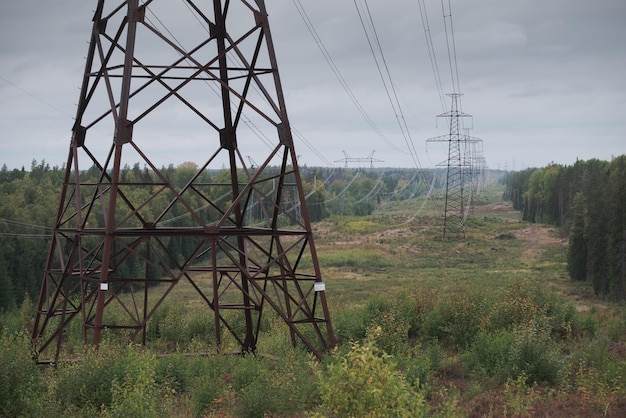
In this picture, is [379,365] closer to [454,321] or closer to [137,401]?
[137,401]

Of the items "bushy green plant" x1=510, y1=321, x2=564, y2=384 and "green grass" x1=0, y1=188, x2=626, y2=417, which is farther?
"bushy green plant" x1=510, y1=321, x2=564, y2=384

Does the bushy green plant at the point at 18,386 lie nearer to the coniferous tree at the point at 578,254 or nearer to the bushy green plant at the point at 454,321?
the bushy green plant at the point at 454,321

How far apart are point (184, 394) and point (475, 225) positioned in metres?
95.2

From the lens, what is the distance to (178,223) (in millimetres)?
101688

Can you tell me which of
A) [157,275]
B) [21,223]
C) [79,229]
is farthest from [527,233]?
[79,229]

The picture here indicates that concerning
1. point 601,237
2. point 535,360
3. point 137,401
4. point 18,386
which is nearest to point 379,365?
point 137,401

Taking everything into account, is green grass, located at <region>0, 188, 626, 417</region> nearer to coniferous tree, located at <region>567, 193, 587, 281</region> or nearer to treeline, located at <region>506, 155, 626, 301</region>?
treeline, located at <region>506, 155, 626, 301</region>

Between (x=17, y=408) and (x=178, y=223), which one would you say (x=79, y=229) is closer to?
(x=17, y=408)

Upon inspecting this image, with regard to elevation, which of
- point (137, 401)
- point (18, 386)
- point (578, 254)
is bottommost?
point (578, 254)

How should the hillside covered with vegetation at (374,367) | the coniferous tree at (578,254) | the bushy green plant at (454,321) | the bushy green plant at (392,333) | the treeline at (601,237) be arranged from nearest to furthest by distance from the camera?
1. the hillside covered with vegetation at (374,367)
2. the bushy green plant at (392,333)
3. the bushy green plant at (454,321)
4. the treeline at (601,237)
5. the coniferous tree at (578,254)

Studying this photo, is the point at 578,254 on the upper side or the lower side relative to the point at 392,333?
lower

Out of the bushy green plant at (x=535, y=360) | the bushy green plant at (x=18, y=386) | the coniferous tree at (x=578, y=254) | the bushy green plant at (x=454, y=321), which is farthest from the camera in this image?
the coniferous tree at (x=578, y=254)

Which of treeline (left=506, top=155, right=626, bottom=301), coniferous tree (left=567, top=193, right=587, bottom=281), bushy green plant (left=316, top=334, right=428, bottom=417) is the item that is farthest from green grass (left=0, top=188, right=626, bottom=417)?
coniferous tree (left=567, top=193, right=587, bottom=281)

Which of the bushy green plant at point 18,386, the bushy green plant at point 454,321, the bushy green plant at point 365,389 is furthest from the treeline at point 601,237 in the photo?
the bushy green plant at point 365,389
